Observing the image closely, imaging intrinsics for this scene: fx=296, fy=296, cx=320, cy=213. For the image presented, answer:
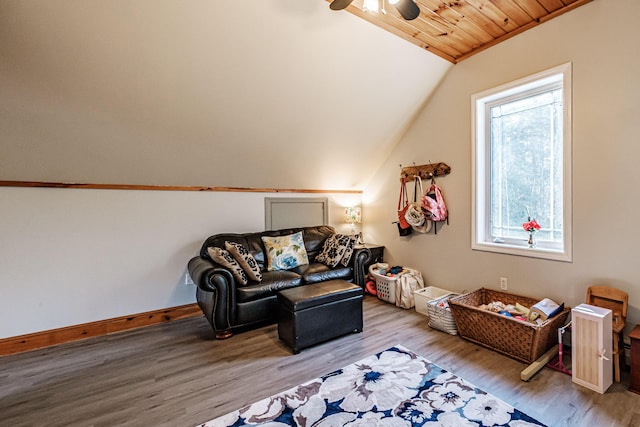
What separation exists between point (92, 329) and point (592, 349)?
4214 millimetres

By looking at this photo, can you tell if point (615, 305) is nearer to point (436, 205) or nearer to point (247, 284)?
point (436, 205)

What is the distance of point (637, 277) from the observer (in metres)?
2.18

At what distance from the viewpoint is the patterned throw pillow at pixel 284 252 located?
3.51m

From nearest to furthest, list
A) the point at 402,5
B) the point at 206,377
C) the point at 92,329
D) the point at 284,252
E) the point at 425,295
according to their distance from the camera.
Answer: the point at 402,5 < the point at 206,377 < the point at 92,329 < the point at 425,295 < the point at 284,252

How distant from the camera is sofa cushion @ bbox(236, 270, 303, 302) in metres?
2.87

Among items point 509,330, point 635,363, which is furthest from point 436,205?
point 635,363

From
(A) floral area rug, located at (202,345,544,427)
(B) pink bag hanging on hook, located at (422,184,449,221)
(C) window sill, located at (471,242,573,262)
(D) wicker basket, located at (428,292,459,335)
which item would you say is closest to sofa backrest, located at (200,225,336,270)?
(B) pink bag hanging on hook, located at (422,184,449,221)

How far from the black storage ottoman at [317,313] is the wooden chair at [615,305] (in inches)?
72.3

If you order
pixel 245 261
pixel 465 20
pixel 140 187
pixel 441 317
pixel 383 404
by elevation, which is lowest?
pixel 383 404

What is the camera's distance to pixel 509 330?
92.9 inches

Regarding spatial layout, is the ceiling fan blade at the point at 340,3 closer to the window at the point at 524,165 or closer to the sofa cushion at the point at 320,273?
the window at the point at 524,165

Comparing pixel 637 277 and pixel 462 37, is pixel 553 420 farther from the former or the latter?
pixel 462 37

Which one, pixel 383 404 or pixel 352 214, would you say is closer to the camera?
pixel 383 404

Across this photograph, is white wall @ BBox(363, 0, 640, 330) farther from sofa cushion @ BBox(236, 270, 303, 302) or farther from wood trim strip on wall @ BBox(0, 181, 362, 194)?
wood trim strip on wall @ BBox(0, 181, 362, 194)
